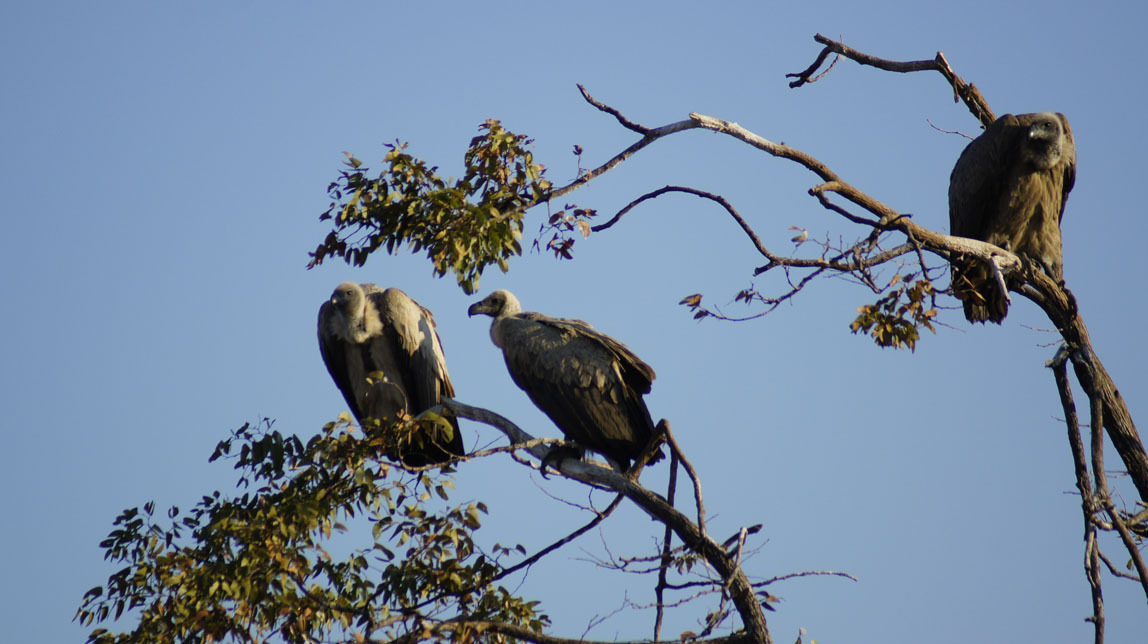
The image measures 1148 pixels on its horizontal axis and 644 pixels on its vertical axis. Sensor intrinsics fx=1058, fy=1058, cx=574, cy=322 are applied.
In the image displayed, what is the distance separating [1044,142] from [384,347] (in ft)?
18.8

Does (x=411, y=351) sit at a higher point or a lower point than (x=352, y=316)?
lower

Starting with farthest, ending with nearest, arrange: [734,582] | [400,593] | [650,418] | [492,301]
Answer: [492,301], [650,418], [400,593], [734,582]

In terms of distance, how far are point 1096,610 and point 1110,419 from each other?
70.4 inches

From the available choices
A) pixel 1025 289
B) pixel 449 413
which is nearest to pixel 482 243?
pixel 449 413

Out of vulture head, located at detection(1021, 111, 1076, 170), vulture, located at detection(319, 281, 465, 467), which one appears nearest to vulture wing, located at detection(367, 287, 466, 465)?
vulture, located at detection(319, 281, 465, 467)

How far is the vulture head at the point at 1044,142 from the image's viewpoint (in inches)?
340

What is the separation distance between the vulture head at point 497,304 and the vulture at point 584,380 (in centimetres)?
42

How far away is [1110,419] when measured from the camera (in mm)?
7238

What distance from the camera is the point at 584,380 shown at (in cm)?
733

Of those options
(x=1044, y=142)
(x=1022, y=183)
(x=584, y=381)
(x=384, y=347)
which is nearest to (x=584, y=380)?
(x=584, y=381)

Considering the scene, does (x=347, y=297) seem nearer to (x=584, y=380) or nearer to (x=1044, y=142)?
(x=584, y=380)

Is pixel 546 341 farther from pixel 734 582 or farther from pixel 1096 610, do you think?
pixel 1096 610

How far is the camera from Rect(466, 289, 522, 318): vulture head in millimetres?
8359

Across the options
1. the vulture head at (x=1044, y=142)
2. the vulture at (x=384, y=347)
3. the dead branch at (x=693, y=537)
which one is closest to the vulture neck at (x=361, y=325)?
the vulture at (x=384, y=347)
